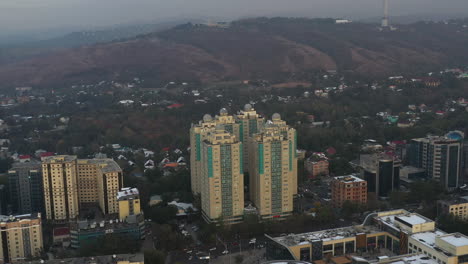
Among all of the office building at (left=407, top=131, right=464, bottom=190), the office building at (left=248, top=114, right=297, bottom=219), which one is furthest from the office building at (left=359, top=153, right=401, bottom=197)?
the office building at (left=248, top=114, right=297, bottom=219)

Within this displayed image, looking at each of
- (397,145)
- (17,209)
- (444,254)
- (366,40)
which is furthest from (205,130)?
(366,40)

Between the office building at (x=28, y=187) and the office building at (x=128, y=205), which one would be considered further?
the office building at (x=28, y=187)

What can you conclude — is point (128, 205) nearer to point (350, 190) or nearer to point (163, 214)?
point (163, 214)

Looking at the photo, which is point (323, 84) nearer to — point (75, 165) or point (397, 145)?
point (397, 145)

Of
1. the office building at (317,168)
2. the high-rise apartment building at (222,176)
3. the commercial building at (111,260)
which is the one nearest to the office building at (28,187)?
the high-rise apartment building at (222,176)

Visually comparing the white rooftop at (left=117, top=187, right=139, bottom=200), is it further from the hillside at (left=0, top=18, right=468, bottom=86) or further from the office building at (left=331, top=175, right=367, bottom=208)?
the hillside at (left=0, top=18, right=468, bottom=86)

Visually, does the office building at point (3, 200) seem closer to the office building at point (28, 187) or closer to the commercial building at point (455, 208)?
the office building at point (28, 187)
